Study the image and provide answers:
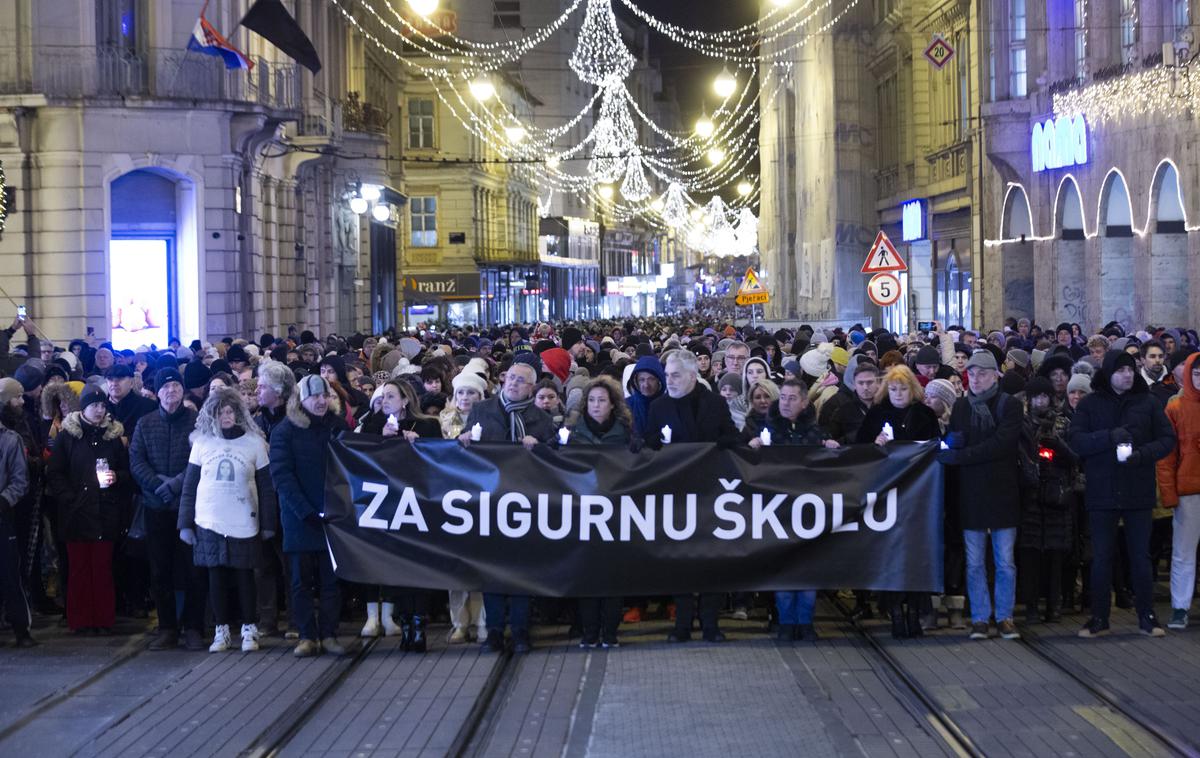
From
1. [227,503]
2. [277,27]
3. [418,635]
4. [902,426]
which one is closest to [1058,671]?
[902,426]

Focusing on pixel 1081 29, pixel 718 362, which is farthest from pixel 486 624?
pixel 1081 29

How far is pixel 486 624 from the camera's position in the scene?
39.5ft

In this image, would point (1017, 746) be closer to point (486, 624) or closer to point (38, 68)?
point (486, 624)

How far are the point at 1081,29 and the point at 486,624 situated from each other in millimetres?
24614

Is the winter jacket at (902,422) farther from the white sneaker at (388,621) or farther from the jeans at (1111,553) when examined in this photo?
the white sneaker at (388,621)

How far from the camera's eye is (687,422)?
1209cm

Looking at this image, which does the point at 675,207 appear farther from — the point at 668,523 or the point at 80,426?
the point at 668,523

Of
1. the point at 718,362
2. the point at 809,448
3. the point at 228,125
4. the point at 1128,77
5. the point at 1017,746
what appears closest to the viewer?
the point at 1017,746

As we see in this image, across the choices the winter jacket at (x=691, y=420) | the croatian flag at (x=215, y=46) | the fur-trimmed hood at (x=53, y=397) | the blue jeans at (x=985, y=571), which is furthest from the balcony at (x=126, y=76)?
the blue jeans at (x=985, y=571)

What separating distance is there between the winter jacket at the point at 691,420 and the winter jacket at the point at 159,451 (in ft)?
10.3

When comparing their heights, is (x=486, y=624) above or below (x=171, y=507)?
below

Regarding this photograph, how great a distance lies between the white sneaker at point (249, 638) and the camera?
12.0 meters

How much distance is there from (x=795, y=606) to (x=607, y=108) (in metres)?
96.6

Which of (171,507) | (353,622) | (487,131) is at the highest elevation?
(487,131)
